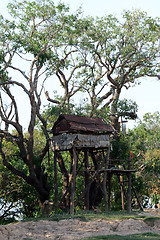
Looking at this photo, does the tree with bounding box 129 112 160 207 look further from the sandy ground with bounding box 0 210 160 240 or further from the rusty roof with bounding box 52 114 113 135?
the sandy ground with bounding box 0 210 160 240

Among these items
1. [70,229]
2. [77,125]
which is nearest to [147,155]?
[77,125]

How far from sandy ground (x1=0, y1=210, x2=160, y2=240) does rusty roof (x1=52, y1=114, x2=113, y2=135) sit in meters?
4.54

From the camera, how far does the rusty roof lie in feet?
56.2

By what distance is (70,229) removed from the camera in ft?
44.5

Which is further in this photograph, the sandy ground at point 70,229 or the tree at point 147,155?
the tree at point 147,155

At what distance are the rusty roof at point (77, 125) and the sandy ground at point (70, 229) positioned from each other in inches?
179

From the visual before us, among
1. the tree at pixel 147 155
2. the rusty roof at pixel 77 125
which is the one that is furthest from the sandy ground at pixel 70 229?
the tree at pixel 147 155

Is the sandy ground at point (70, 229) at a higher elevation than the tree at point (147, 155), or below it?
below

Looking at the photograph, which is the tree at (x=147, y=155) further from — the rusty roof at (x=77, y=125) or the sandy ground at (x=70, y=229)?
the sandy ground at (x=70, y=229)

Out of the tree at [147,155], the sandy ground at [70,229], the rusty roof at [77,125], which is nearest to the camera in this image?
the sandy ground at [70,229]

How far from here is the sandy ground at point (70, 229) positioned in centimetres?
1238

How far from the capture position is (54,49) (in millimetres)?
20609

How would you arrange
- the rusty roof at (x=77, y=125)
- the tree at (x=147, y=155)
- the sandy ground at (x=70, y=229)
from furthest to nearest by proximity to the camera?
the tree at (x=147, y=155), the rusty roof at (x=77, y=125), the sandy ground at (x=70, y=229)

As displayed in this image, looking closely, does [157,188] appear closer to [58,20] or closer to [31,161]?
[31,161]
